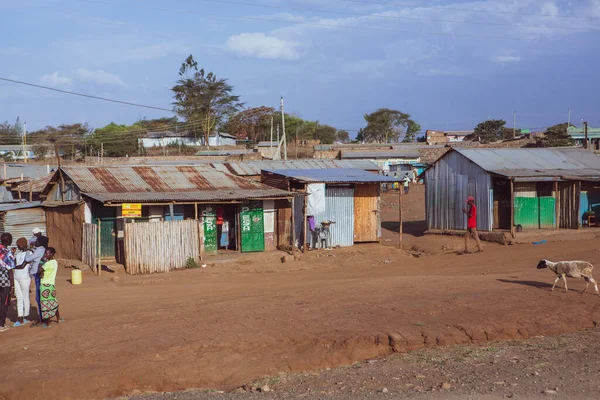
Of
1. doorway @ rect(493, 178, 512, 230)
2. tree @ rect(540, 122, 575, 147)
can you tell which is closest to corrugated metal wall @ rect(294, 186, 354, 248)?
doorway @ rect(493, 178, 512, 230)

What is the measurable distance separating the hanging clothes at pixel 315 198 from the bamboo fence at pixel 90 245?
7.80 meters

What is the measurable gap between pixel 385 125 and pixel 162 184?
2301 inches

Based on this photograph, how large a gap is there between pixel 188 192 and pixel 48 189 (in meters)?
5.98

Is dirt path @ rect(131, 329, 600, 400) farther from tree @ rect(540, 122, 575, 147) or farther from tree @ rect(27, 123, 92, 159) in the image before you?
tree @ rect(27, 123, 92, 159)

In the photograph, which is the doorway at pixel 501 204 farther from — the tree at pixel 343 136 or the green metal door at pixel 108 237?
the tree at pixel 343 136

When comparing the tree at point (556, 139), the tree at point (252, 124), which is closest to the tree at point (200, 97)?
the tree at point (252, 124)

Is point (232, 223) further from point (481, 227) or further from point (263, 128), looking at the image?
point (263, 128)

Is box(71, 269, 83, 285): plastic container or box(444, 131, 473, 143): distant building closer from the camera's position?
Answer: box(71, 269, 83, 285): plastic container

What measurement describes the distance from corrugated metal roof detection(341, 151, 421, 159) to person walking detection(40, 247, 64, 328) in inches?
1570

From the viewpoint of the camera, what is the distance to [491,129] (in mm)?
69688

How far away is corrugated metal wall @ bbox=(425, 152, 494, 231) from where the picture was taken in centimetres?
2591

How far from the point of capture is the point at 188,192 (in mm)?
22156

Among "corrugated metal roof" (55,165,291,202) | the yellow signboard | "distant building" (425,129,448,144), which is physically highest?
"distant building" (425,129,448,144)

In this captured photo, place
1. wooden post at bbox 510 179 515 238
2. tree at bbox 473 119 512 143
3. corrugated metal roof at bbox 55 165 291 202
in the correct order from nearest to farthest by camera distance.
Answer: corrugated metal roof at bbox 55 165 291 202 → wooden post at bbox 510 179 515 238 → tree at bbox 473 119 512 143
